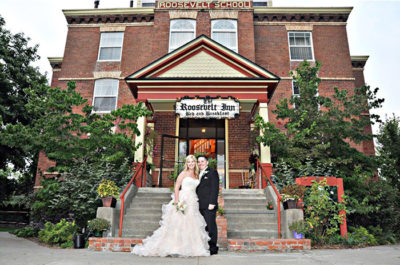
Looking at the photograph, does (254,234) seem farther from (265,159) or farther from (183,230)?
(265,159)

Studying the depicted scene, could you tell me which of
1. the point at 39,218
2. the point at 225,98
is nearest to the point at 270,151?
the point at 225,98

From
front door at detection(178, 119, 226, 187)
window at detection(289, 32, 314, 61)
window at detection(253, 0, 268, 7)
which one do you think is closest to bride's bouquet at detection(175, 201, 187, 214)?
front door at detection(178, 119, 226, 187)

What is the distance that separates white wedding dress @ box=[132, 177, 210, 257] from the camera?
5082mm

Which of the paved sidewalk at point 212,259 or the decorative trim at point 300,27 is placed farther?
the decorative trim at point 300,27

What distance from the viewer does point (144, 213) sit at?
786 centimetres

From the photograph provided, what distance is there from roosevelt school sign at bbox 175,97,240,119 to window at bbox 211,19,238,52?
236 inches

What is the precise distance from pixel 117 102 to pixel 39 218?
7.17 m

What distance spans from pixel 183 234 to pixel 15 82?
634 inches

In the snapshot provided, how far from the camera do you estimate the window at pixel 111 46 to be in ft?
52.8

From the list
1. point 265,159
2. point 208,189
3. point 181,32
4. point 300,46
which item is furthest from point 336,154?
point 181,32

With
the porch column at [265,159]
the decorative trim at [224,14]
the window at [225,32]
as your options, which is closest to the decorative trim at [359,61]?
the window at [225,32]

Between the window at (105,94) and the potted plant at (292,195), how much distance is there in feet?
34.8

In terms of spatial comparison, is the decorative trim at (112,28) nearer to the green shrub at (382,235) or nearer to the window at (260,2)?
the window at (260,2)

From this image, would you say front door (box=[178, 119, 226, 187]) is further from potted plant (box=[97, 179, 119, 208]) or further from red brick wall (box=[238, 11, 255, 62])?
potted plant (box=[97, 179, 119, 208])
